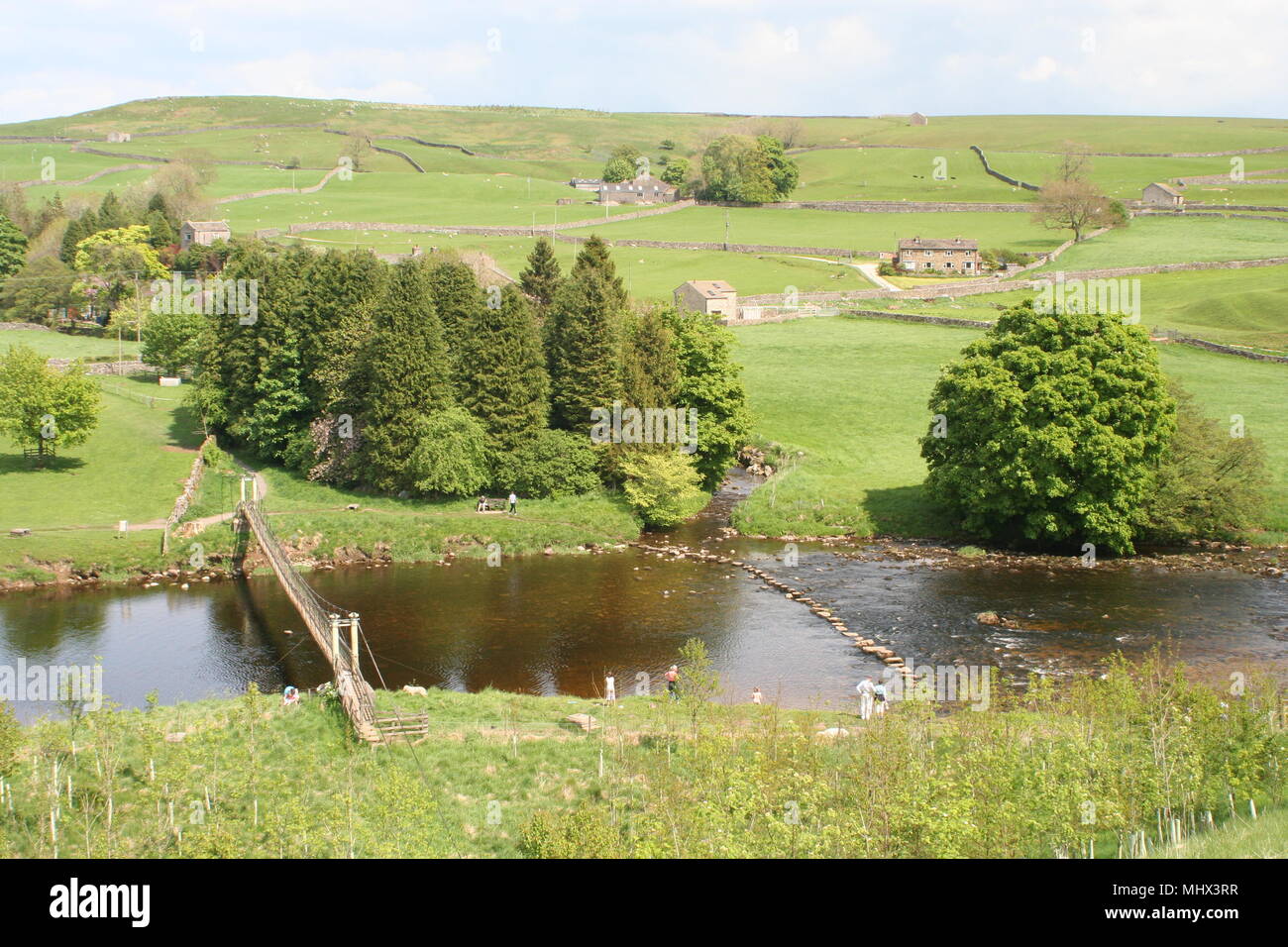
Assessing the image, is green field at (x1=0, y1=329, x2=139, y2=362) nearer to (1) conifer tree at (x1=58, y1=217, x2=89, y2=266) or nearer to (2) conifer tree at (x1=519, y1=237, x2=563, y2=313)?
(1) conifer tree at (x1=58, y1=217, x2=89, y2=266)

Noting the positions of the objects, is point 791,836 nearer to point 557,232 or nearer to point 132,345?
point 132,345

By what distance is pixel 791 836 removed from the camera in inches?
707

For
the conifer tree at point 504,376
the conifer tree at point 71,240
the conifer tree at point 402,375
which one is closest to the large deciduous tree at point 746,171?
the conifer tree at point 71,240

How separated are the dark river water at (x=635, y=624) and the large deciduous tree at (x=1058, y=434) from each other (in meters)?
3.81

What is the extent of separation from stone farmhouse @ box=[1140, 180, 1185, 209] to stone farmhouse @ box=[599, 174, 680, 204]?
214 ft

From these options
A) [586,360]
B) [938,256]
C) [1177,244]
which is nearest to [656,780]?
[586,360]

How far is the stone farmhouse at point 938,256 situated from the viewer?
117 metres

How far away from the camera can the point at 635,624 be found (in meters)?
44.7

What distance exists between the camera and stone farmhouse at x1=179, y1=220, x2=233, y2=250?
123 meters

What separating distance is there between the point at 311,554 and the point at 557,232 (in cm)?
9091

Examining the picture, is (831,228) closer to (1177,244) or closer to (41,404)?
(1177,244)
